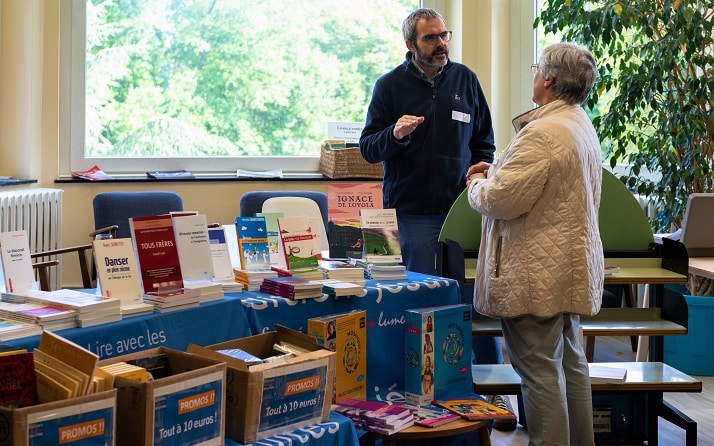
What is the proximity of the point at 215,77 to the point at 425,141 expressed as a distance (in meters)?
2.80

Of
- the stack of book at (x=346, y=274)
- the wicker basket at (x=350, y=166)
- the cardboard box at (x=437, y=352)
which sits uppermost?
the wicker basket at (x=350, y=166)

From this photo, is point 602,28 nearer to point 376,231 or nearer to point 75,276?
point 376,231

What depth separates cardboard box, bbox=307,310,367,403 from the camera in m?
2.76

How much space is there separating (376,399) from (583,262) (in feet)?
2.70

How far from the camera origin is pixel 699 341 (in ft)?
16.3

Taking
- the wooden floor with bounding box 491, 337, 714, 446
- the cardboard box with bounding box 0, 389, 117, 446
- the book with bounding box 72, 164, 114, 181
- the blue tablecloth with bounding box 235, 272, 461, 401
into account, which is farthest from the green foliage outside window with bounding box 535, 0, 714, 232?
the cardboard box with bounding box 0, 389, 117, 446

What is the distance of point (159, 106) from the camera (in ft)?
20.3

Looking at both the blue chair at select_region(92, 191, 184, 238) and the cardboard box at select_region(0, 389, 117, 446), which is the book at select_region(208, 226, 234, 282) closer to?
the cardboard box at select_region(0, 389, 117, 446)

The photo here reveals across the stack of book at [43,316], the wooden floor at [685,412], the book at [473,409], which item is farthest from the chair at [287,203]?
the stack of book at [43,316]

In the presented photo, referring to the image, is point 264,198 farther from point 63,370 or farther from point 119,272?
point 63,370

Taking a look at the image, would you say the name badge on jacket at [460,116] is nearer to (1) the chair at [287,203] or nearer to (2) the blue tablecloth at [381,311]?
(2) the blue tablecloth at [381,311]

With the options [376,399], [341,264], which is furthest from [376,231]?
[376,399]

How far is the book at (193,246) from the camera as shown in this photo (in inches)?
105

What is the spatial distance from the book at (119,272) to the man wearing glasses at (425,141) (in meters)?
1.47
